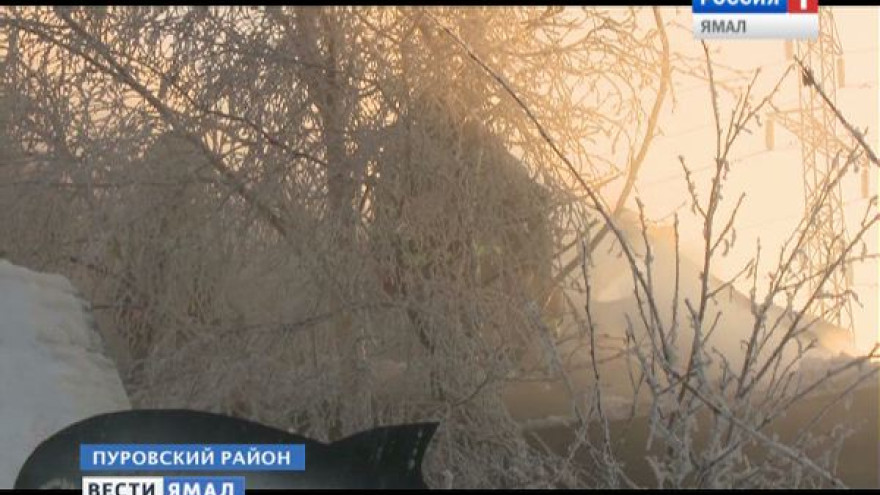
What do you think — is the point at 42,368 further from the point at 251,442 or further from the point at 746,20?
the point at 746,20

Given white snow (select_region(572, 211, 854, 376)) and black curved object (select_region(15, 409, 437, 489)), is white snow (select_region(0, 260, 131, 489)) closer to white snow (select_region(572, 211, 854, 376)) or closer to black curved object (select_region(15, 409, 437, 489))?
black curved object (select_region(15, 409, 437, 489))

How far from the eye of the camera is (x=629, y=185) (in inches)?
216

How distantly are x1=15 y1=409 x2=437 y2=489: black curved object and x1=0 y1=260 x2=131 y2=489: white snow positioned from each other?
19.3 inches

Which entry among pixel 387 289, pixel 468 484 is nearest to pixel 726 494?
pixel 468 484

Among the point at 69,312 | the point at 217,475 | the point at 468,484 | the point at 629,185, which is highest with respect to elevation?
the point at 629,185

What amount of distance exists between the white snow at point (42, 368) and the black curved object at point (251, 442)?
0.49 meters

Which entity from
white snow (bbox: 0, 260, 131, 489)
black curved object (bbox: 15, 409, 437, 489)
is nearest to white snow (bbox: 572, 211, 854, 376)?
white snow (bbox: 0, 260, 131, 489)

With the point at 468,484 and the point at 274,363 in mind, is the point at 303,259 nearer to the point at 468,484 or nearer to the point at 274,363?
the point at 274,363

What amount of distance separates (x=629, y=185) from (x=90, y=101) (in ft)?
8.39

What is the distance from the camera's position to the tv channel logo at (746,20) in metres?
2.42

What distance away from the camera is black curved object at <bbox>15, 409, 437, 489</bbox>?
90.5 inches

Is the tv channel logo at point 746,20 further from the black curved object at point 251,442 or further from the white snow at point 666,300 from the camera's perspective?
the white snow at point 666,300

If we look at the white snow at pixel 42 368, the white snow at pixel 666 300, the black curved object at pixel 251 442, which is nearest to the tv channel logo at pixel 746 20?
the black curved object at pixel 251 442

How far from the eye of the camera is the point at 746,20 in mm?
2438
